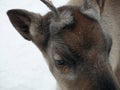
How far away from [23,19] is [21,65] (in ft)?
11.7

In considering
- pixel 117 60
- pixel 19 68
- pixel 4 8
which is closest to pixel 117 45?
pixel 117 60

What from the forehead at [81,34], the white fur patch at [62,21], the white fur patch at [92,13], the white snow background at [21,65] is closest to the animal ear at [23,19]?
the white fur patch at [62,21]

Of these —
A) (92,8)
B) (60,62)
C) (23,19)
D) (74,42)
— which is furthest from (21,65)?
(74,42)

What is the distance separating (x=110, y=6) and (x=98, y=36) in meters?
2.02

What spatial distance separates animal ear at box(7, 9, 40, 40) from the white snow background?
2439mm

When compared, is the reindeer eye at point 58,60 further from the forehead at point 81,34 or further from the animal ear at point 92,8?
the animal ear at point 92,8

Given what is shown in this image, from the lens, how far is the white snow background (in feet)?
28.4

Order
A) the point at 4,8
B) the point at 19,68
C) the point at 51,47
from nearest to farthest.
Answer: the point at 51,47 < the point at 19,68 < the point at 4,8

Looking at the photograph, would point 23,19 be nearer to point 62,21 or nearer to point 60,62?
point 62,21

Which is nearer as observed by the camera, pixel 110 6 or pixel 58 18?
pixel 58 18

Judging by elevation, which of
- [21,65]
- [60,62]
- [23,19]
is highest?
[21,65]

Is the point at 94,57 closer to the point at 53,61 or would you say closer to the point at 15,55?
the point at 53,61

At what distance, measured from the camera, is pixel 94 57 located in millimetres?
5305

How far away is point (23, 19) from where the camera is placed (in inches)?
235
